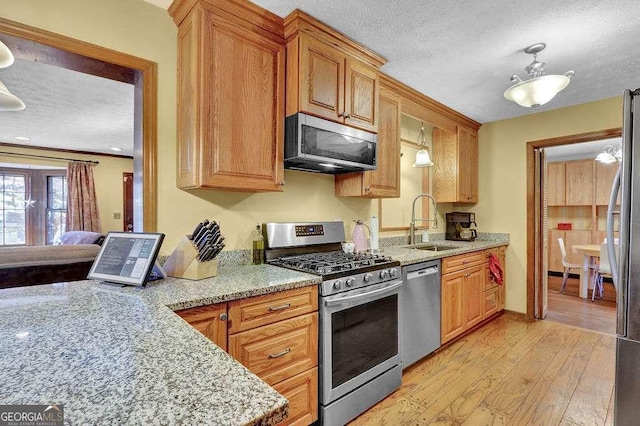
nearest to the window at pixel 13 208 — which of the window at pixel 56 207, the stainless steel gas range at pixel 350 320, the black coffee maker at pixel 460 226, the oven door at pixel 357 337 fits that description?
the window at pixel 56 207

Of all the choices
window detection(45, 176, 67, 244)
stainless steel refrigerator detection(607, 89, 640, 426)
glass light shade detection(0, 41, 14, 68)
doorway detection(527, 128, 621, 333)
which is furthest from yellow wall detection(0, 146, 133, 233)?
stainless steel refrigerator detection(607, 89, 640, 426)

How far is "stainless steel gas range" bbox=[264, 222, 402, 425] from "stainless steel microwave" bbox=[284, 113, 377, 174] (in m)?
0.51

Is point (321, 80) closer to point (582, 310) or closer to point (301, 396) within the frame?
point (301, 396)

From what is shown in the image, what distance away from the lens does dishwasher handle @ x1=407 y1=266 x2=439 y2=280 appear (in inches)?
92.7

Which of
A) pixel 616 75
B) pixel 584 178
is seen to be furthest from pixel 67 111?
pixel 584 178

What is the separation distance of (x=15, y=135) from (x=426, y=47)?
598cm

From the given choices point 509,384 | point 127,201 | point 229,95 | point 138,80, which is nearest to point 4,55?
point 138,80

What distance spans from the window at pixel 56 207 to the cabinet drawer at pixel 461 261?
6.91 meters

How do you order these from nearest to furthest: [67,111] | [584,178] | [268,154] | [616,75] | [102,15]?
[102,15]
[268,154]
[616,75]
[67,111]
[584,178]

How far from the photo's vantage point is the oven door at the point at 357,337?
172cm

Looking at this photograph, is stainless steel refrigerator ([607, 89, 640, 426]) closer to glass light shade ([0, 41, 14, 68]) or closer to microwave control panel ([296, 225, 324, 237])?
microwave control panel ([296, 225, 324, 237])

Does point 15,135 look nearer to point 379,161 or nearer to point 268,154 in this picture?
point 268,154

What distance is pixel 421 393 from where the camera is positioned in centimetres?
213

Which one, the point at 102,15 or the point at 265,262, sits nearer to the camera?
the point at 102,15
